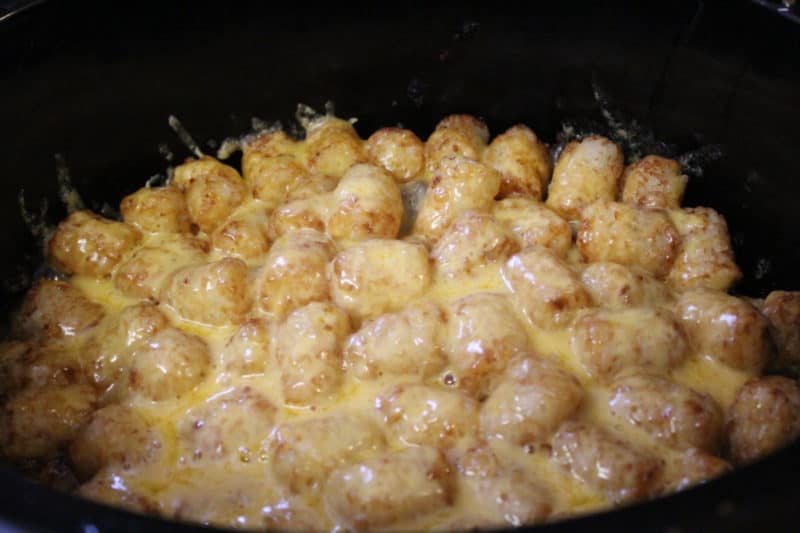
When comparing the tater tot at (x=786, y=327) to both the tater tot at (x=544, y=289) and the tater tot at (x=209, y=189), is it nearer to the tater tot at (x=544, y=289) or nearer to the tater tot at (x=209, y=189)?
the tater tot at (x=544, y=289)

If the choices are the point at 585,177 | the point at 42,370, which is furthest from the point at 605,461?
the point at 42,370

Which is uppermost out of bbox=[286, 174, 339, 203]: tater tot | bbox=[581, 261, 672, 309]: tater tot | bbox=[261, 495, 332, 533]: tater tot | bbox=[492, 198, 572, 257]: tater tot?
bbox=[492, 198, 572, 257]: tater tot

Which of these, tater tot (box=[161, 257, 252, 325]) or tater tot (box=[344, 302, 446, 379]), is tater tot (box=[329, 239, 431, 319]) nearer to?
Result: tater tot (box=[344, 302, 446, 379])

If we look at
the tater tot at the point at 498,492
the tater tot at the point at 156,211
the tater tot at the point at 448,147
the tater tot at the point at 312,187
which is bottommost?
the tater tot at the point at 498,492

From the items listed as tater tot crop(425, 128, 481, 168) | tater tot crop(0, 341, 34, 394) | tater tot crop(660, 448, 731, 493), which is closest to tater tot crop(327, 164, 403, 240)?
tater tot crop(425, 128, 481, 168)

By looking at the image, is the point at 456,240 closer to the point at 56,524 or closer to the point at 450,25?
the point at 450,25

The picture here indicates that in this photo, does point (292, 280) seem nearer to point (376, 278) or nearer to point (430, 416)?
point (376, 278)

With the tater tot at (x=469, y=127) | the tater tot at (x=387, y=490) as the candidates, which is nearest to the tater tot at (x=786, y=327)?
the tater tot at (x=387, y=490)
